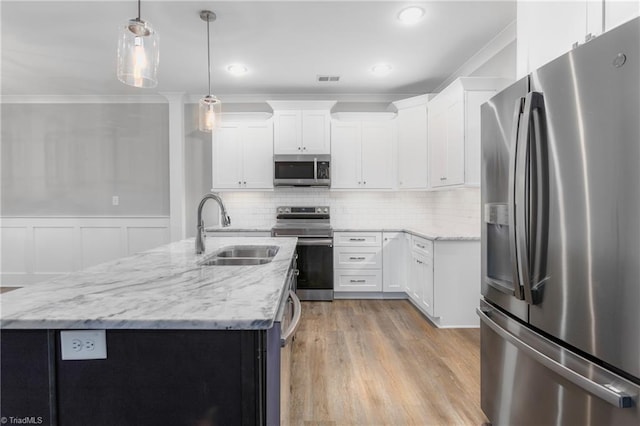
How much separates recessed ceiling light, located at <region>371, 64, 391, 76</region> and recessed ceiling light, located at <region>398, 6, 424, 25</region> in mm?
876

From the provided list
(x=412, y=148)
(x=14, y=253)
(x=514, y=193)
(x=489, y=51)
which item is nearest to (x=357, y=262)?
(x=412, y=148)

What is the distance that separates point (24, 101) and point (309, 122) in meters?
4.04

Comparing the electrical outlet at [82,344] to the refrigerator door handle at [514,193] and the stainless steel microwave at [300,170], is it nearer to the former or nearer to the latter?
the refrigerator door handle at [514,193]

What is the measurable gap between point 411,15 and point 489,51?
40.9 inches

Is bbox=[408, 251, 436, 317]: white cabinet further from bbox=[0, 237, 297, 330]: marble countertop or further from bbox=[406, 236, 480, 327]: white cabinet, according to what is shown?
bbox=[0, 237, 297, 330]: marble countertop

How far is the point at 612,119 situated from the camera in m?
0.96

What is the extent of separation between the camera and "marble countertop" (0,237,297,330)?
887mm

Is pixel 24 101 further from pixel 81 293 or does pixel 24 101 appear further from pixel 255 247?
pixel 81 293

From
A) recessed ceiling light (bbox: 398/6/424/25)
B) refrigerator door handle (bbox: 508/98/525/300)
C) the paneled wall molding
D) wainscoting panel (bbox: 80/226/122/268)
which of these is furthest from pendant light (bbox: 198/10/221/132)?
wainscoting panel (bbox: 80/226/122/268)

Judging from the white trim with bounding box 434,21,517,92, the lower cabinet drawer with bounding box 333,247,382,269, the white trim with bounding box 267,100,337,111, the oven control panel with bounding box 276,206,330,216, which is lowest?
the lower cabinet drawer with bounding box 333,247,382,269

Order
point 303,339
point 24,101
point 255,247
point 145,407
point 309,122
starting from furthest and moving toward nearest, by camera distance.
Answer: point 24,101 < point 309,122 < point 303,339 < point 255,247 < point 145,407

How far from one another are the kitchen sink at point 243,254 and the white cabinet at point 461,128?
6.36 ft

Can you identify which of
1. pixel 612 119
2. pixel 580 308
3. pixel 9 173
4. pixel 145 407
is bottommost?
pixel 145 407

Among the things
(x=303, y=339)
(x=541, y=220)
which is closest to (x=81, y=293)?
(x=541, y=220)
